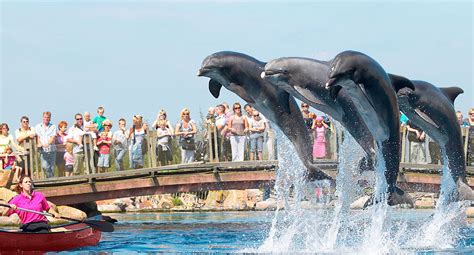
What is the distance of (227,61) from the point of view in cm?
2288

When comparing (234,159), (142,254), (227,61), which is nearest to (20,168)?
(234,159)

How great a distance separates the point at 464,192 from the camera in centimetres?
2448

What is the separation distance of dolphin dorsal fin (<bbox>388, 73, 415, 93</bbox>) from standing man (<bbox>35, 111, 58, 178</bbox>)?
1231 centimetres

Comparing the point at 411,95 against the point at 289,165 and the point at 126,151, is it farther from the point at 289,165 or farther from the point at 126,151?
the point at 126,151

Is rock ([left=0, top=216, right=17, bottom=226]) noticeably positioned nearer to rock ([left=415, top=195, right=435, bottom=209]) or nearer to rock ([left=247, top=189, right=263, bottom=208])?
rock ([left=247, top=189, right=263, bottom=208])

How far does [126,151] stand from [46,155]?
2.11 meters

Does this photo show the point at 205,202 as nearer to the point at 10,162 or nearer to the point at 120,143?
the point at 120,143

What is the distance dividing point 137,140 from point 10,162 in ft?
11.3

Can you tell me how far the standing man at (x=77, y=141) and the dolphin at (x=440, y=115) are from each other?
10587 millimetres

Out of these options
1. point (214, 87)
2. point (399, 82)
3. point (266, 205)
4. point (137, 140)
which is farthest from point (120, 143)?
point (399, 82)

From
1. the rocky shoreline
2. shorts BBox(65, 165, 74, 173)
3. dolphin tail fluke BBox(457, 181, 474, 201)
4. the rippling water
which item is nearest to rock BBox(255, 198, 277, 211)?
the rocky shoreline

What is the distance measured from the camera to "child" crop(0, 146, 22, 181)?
103 ft

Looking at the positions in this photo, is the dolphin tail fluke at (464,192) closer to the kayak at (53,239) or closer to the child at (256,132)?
the child at (256,132)

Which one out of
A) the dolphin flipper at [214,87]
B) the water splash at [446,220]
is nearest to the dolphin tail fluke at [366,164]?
the water splash at [446,220]
